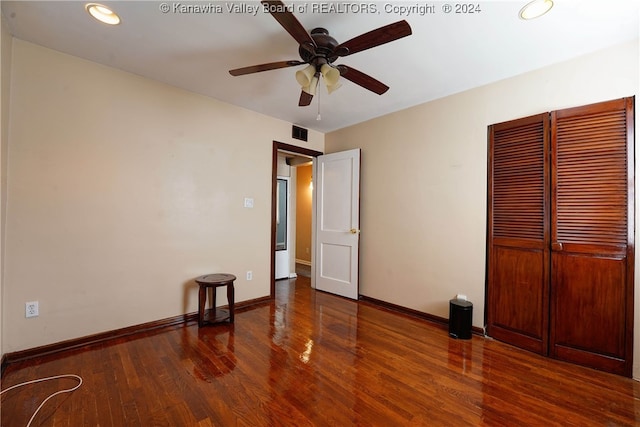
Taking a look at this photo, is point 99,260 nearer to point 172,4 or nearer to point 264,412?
point 264,412

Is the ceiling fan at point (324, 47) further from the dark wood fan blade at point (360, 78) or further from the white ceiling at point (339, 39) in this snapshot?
the white ceiling at point (339, 39)

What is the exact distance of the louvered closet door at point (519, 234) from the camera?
7.93 feet

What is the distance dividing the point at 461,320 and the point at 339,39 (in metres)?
2.75

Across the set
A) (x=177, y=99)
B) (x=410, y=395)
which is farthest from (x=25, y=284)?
(x=410, y=395)

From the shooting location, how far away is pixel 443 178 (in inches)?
123

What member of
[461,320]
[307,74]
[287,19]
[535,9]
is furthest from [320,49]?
[461,320]

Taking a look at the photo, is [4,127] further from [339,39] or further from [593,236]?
[593,236]

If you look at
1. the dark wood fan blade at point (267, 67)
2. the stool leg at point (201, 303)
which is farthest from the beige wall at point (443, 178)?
the stool leg at point (201, 303)

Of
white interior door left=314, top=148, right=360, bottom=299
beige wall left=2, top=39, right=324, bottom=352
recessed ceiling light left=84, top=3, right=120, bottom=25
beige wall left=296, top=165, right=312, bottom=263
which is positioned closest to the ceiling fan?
recessed ceiling light left=84, top=3, right=120, bottom=25

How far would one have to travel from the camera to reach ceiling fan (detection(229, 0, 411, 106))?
5.01 feet

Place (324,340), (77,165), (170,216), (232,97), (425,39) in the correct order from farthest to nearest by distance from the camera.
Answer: (232,97) → (170,216) → (324,340) → (77,165) → (425,39)

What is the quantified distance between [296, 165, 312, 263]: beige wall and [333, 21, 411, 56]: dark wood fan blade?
15.3 ft

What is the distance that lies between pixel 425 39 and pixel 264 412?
2805 mm

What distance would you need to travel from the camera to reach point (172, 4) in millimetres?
1809
